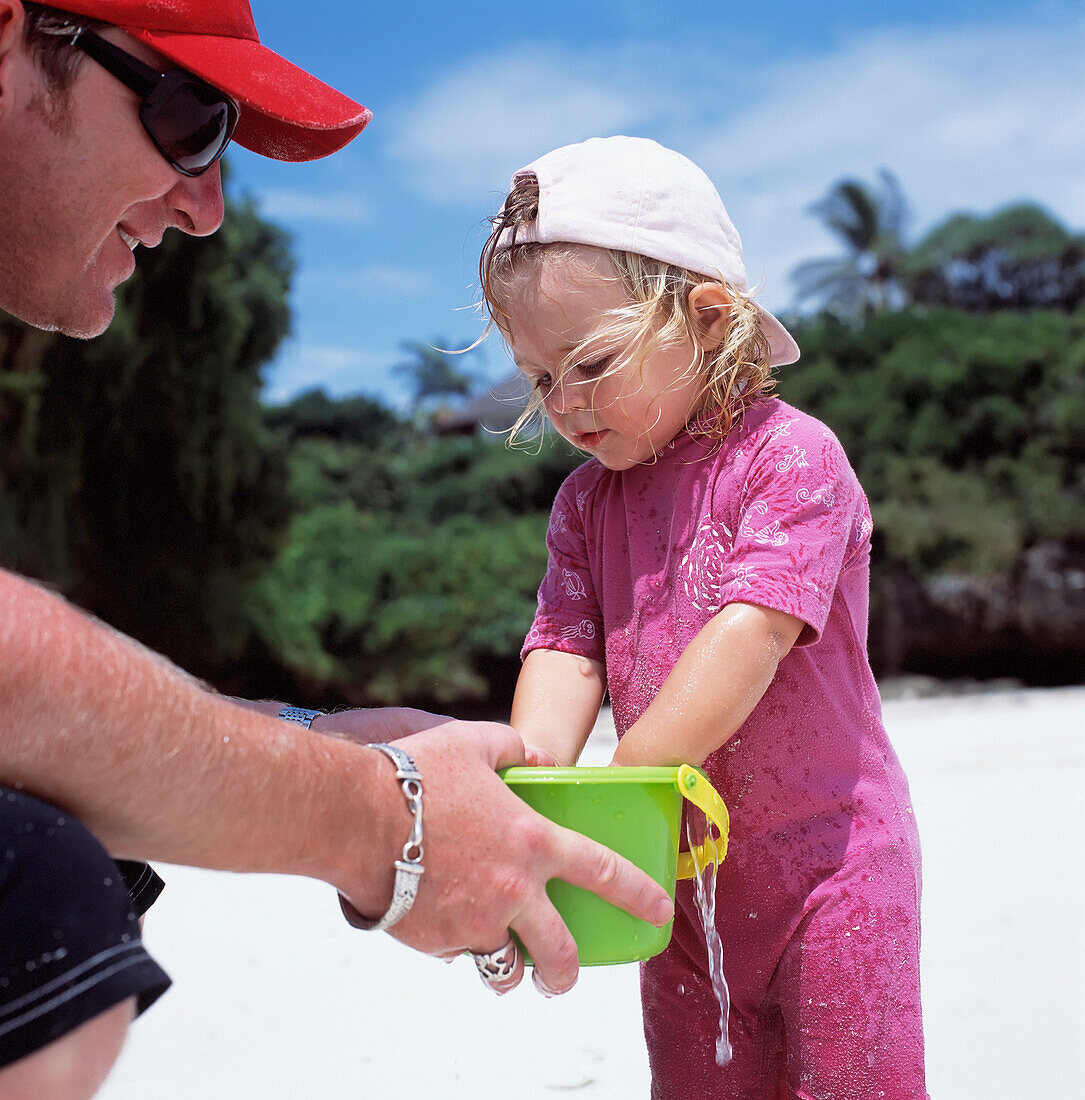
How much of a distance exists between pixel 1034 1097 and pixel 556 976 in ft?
5.72

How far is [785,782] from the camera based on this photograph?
1783mm

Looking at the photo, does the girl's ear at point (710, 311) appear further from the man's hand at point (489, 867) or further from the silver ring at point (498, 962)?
the silver ring at point (498, 962)

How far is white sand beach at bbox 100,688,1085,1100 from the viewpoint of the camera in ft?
8.93

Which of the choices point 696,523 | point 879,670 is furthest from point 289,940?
point 879,670

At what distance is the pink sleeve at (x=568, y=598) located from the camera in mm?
2002

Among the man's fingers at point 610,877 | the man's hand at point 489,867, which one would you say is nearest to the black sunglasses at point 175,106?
the man's hand at point 489,867

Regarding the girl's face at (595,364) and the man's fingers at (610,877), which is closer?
the man's fingers at (610,877)

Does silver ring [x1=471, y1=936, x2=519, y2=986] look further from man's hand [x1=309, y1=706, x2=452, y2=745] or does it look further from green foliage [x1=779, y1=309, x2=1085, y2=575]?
green foliage [x1=779, y1=309, x2=1085, y2=575]

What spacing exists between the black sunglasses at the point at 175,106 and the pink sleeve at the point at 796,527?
1.07 m

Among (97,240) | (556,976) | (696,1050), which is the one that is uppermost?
(97,240)

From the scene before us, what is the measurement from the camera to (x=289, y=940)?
3.75 m

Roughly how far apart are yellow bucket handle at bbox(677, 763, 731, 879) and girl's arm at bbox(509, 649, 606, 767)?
28cm

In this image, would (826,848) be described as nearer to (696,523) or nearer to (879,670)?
(696,523)

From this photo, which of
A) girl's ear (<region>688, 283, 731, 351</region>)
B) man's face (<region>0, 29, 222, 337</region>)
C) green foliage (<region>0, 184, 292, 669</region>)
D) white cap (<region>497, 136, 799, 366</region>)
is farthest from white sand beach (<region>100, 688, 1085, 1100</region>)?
green foliage (<region>0, 184, 292, 669</region>)
